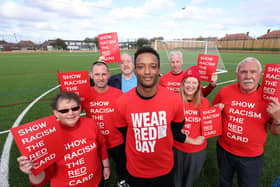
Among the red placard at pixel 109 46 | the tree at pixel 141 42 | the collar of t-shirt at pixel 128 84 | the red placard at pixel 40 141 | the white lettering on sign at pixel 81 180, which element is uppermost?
the tree at pixel 141 42

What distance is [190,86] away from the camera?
7.93 feet

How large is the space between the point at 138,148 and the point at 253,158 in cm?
159

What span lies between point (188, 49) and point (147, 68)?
1557 centimetres

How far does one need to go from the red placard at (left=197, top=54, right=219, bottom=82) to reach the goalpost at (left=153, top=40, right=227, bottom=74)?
418 inches

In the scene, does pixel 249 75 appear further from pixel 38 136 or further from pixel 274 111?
pixel 38 136

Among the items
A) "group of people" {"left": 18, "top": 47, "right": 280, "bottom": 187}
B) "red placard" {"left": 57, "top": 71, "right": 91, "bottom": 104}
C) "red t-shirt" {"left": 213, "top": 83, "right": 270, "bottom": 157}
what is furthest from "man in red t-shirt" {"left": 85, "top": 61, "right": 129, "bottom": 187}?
"red t-shirt" {"left": 213, "top": 83, "right": 270, "bottom": 157}

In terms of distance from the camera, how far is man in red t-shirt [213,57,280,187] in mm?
2031

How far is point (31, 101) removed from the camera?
725 cm

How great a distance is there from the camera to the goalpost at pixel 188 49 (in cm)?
1397

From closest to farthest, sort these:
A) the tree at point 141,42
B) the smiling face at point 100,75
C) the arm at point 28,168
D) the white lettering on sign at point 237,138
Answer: the arm at point 28,168, the white lettering on sign at point 237,138, the smiling face at point 100,75, the tree at point 141,42

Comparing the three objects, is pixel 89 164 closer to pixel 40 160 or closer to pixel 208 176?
pixel 40 160

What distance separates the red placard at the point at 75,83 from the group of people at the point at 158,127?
0.46 feet

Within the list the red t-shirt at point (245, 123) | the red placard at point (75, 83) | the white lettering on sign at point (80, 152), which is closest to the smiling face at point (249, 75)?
the red t-shirt at point (245, 123)

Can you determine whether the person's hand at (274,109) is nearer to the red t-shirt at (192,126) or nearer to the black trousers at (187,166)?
the red t-shirt at (192,126)
